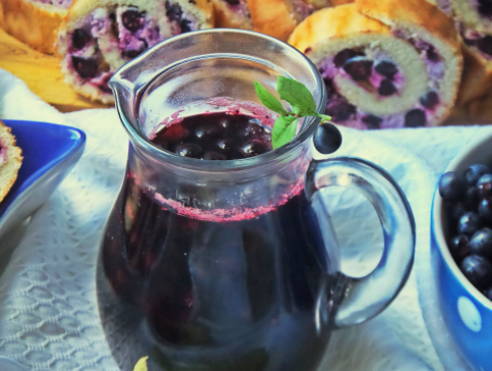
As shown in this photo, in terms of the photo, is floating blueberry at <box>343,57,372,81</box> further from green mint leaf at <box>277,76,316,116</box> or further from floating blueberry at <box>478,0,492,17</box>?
green mint leaf at <box>277,76,316,116</box>

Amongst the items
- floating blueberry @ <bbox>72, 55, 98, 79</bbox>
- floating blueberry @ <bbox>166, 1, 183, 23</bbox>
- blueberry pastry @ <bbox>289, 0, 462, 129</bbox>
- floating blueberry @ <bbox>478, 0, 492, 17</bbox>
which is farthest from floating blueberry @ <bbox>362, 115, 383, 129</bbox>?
floating blueberry @ <bbox>72, 55, 98, 79</bbox>

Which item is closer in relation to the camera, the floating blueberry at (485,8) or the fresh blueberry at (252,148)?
the fresh blueberry at (252,148)

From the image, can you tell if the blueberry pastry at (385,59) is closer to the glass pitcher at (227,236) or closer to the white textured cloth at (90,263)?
the white textured cloth at (90,263)

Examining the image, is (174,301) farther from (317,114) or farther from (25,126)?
(25,126)

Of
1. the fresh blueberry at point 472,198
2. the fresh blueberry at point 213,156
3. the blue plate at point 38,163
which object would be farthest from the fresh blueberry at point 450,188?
the blue plate at point 38,163

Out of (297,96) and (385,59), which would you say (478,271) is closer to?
(297,96)

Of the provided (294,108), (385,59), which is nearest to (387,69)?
(385,59)
